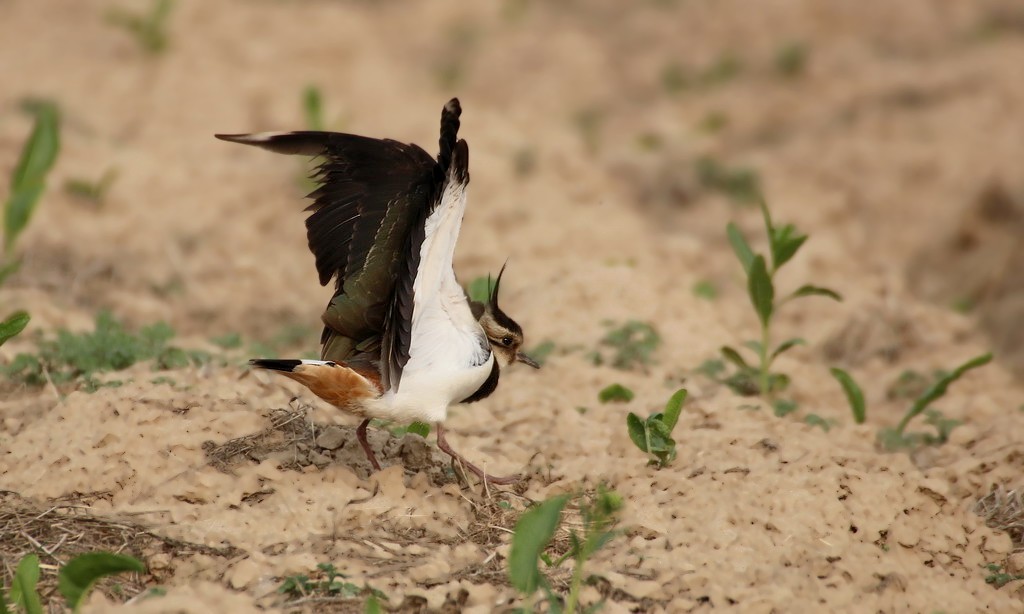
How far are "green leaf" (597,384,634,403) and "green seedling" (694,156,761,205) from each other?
441 centimetres

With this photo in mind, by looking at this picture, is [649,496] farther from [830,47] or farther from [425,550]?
[830,47]

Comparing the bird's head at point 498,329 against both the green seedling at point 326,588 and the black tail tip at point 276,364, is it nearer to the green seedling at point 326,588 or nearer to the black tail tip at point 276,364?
the black tail tip at point 276,364

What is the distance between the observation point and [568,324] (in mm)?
6680

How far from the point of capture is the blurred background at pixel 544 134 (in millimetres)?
7871

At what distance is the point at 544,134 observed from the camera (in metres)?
10.5

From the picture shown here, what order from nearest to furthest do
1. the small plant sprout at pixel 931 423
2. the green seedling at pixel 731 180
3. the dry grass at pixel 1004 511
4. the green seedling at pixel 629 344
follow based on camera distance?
the dry grass at pixel 1004 511 < the small plant sprout at pixel 931 423 < the green seedling at pixel 629 344 < the green seedling at pixel 731 180

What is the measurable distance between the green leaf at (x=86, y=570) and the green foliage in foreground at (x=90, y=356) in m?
1.84

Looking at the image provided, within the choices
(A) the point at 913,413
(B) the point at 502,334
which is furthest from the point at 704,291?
(B) the point at 502,334

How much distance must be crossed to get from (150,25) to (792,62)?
6420mm

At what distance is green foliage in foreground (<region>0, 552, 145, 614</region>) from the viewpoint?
10.8ft

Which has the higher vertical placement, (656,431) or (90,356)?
(656,431)

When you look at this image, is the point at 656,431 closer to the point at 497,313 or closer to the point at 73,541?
the point at 497,313

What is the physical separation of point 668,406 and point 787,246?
4.54ft

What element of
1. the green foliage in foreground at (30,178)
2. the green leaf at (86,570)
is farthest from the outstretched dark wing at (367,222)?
the green foliage in foreground at (30,178)
